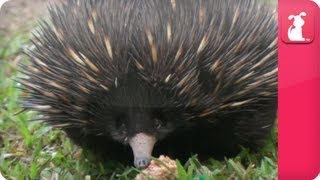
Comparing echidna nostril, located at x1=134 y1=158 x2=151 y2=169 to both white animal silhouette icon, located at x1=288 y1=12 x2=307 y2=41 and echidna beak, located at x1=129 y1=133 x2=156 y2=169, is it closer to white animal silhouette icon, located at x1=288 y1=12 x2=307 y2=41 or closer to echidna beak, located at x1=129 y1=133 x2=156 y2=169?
echidna beak, located at x1=129 y1=133 x2=156 y2=169

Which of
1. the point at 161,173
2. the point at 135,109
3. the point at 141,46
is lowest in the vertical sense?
the point at 161,173

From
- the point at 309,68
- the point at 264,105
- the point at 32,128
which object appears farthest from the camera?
the point at 32,128

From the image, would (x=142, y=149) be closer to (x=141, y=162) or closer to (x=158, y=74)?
(x=141, y=162)

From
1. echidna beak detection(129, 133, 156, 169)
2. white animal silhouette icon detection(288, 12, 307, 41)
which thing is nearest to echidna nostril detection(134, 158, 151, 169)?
echidna beak detection(129, 133, 156, 169)

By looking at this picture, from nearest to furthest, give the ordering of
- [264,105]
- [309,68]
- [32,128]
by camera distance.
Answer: [309,68] → [264,105] → [32,128]

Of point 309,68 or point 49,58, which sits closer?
point 309,68

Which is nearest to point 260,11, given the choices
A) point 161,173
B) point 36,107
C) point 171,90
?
point 171,90

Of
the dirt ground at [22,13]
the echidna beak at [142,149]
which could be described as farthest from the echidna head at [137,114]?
the dirt ground at [22,13]

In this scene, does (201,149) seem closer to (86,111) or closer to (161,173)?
(161,173)
